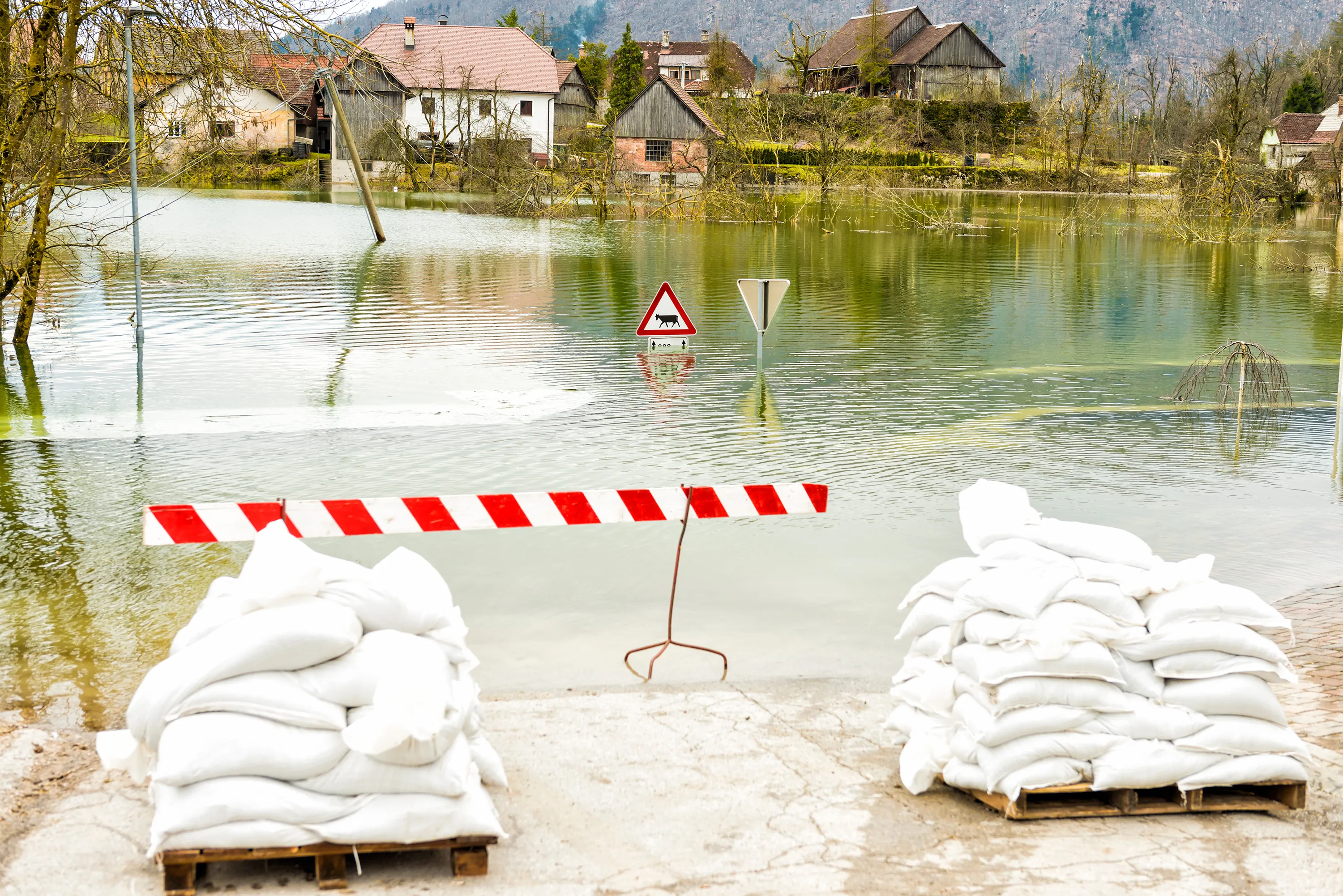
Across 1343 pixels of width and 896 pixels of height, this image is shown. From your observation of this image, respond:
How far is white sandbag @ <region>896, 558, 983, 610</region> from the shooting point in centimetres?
506

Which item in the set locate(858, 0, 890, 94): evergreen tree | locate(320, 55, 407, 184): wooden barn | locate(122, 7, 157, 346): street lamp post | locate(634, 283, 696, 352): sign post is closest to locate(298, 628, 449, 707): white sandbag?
locate(122, 7, 157, 346): street lamp post

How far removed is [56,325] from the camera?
1845 cm

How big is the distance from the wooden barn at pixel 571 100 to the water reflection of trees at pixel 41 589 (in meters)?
78.6

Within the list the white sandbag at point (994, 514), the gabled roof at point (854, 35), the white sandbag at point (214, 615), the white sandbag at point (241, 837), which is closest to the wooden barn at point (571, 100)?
the gabled roof at point (854, 35)

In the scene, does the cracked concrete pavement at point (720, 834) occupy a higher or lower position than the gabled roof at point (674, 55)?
lower

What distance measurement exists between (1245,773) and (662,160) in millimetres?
74111

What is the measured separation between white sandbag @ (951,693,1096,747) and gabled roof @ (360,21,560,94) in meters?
70.1

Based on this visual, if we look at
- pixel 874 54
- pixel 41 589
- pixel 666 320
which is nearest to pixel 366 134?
pixel 874 54

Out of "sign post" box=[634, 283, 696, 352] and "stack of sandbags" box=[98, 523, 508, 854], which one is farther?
"sign post" box=[634, 283, 696, 352]

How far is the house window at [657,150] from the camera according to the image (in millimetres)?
75688

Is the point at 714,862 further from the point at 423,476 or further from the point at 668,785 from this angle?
the point at 423,476

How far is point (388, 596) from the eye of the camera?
4445mm

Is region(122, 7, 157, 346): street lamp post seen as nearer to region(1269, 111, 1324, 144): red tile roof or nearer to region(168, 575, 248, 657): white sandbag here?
region(168, 575, 248, 657): white sandbag

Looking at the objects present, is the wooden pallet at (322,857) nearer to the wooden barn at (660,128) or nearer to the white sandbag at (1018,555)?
the white sandbag at (1018,555)
